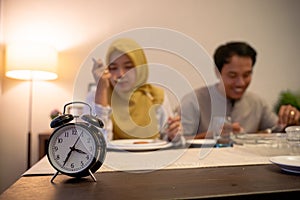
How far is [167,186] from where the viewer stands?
50 cm

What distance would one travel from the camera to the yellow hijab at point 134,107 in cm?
150

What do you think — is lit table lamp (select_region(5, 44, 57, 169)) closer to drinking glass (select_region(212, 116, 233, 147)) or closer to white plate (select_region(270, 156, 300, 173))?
drinking glass (select_region(212, 116, 233, 147))

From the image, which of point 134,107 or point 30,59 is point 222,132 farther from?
point 30,59

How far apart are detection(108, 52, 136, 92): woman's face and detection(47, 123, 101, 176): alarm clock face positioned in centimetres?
99

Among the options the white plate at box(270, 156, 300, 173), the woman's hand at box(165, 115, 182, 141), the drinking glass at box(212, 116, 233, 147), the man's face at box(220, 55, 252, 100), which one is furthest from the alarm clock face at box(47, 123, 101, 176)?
the man's face at box(220, 55, 252, 100)

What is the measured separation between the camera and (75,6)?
2.06 m

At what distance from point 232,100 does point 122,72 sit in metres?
0.93

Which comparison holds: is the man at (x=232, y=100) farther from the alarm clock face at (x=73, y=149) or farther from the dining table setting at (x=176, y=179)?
the alarm clock face at (x=73, y=149)

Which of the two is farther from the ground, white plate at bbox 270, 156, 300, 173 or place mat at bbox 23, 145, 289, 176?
white plate at bbox 270, 156, 300, 173

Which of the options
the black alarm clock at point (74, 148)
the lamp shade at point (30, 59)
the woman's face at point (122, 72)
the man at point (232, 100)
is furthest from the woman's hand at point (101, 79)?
the man at point (232, 100)

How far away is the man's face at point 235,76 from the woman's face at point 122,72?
78 cm

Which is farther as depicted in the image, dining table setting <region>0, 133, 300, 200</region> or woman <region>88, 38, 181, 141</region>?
woman <region>88, 38, 181, 141</region>

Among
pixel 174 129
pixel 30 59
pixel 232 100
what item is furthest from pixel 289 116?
pixel 30 59

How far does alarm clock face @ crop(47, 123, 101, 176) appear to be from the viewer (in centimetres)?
55
